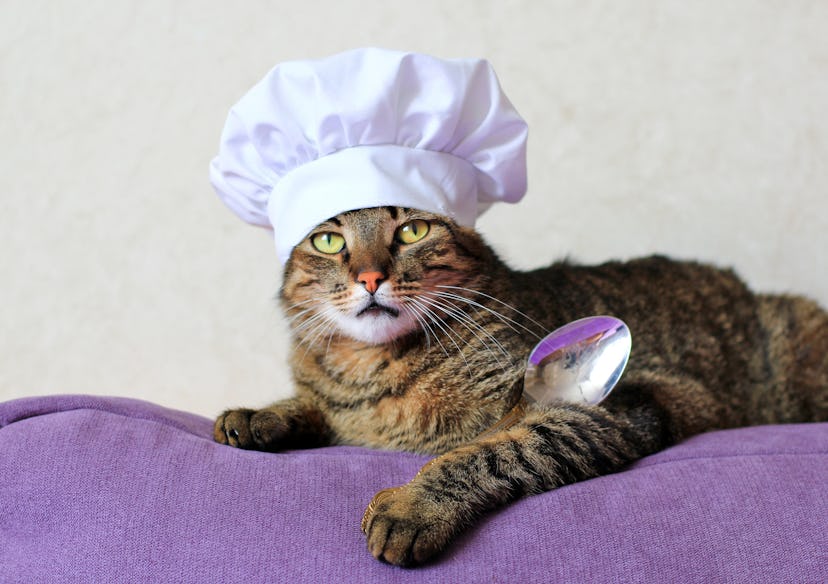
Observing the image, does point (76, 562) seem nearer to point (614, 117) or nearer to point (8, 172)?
point (8, 172)

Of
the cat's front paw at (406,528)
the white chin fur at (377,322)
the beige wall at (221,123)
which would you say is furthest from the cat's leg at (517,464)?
the beige wall at (221,123)

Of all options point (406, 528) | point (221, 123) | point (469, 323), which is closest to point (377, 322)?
point (469, 323)

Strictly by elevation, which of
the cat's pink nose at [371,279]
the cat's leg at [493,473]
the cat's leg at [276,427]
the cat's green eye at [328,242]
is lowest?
the cat's leg at [276,427]

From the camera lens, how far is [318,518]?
3.51ft

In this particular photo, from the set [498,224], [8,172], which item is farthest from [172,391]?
[498,224]

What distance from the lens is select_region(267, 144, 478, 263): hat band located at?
1.32 m

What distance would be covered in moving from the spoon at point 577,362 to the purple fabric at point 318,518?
0.19 meters

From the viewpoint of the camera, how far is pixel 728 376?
1.79 m

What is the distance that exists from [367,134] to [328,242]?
0.65 feet

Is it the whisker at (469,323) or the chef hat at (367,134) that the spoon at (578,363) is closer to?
the whisker at (469,323)

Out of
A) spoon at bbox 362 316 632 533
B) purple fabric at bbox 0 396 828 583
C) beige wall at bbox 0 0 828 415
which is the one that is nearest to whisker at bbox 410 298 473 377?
spoon at bbox 362 316 632 533

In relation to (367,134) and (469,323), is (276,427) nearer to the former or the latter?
(469,323)

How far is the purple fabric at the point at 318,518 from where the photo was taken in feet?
3.28

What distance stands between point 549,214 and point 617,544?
135 cm
